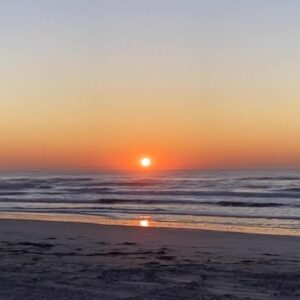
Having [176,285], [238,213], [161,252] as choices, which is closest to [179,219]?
[238,213]

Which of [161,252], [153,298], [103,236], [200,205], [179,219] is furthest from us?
[200,205]

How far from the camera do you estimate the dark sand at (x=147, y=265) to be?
750 centimetres

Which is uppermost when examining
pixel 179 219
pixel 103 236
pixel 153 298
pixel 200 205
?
pixel 200 205

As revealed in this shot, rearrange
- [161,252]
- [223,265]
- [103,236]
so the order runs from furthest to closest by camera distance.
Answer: [103,236] → [161,252] → [223,265]

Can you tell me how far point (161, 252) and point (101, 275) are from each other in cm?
288

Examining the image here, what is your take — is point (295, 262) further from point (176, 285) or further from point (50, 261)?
point (50, 261)

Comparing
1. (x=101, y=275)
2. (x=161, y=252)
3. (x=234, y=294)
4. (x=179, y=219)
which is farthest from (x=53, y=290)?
(x=179, y=219)

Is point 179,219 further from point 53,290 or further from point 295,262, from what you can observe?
point 53,290

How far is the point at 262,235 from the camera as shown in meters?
14.6

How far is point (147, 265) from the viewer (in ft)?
31.5

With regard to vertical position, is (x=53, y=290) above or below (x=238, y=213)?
below

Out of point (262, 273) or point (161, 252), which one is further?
point (161, 252)

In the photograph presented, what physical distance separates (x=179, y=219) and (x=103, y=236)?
22.9ft

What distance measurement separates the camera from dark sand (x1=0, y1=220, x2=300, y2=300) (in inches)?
295
